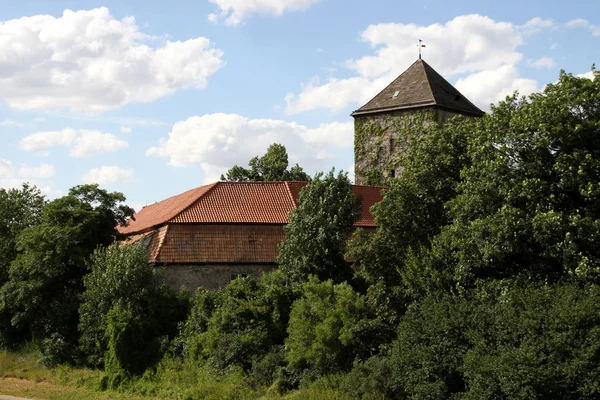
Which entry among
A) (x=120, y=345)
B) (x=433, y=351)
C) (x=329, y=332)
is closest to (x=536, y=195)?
(x=433, y=351)

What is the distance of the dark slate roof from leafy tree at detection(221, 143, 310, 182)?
12.1m

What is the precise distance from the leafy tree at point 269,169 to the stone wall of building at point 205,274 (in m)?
22.5

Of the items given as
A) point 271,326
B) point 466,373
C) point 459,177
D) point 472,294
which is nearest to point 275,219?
point 271,326

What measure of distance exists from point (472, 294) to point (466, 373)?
3279 millimetres

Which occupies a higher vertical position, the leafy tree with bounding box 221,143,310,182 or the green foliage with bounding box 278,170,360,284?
the leafy tree with bounding box 221,143,310,182

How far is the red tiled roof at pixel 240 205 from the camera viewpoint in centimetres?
3812

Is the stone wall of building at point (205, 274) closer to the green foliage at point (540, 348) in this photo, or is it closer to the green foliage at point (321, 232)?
the green foliage at point (321, 232)

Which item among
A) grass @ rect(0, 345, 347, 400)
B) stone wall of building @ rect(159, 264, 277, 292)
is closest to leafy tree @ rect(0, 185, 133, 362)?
grass @ rect(0, 345, 347, 400)

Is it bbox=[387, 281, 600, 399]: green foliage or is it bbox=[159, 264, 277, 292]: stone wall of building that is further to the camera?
bbox=[159, 264, 277, 292]: stone wall of building

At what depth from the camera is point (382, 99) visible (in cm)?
4756

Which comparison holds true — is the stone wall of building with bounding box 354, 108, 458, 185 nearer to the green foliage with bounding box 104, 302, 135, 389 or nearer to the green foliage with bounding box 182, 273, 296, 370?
the green foliage with bounding box 182, 273, 296, 370

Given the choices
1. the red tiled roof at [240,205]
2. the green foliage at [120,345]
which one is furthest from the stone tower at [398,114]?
the green foliage at [120,345]

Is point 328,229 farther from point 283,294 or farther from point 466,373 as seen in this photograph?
point 466,373

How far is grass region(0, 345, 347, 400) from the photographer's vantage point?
82.8 ft
